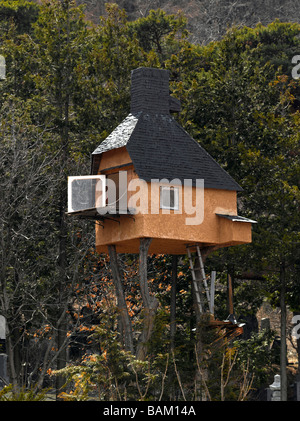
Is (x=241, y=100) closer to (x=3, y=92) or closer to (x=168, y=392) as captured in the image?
(x=3, y=92)

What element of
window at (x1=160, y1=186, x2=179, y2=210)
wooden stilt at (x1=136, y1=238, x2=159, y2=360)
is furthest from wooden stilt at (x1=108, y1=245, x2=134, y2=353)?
window at (x1=160, y1=186, x2=179, y2=210)

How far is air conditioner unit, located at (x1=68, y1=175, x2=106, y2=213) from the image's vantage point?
67.6 feet

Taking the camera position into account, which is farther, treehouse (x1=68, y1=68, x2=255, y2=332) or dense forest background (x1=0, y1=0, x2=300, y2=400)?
dense forest background (x1=0, y1=0, x2=300, y2=400)

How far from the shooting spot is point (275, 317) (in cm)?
4066

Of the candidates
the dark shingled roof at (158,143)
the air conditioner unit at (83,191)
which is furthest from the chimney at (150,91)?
the air conditioner unit at (83,191)

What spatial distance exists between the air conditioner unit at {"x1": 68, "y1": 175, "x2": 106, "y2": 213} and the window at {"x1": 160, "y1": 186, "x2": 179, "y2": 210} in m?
1.52

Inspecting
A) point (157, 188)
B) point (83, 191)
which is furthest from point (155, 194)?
point (83, 191)

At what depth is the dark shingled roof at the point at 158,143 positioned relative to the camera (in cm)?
2050

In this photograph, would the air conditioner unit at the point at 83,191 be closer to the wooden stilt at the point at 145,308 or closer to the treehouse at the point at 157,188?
the treehouse at the point at 157,188

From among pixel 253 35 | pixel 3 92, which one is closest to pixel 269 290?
pixel 3 92

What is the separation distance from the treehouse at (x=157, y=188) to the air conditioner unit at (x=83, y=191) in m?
0.04

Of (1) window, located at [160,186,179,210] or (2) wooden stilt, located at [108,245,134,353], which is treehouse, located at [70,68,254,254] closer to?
(1) window, located at [160,186,179,210]

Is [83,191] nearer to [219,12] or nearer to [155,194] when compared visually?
[155,194]
